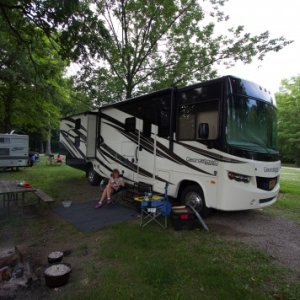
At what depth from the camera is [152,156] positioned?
267 inches

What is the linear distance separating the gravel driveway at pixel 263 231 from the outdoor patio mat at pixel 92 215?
2016 millimetres

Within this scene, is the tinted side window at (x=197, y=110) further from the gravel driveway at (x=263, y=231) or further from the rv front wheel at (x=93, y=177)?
the rv front wheel at (x=93, y=177)

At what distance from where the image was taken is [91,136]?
987 centimetres

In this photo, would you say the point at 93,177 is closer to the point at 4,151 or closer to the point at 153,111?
the point at 153,111

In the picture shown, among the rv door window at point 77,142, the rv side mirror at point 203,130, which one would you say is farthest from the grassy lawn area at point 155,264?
the rv door window at point 77,142

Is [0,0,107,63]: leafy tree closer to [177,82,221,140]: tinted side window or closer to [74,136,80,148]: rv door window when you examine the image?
[177,82,221,140]: tinted side window

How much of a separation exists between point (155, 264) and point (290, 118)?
40729 mm

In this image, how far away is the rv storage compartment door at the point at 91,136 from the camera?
9.79 meters

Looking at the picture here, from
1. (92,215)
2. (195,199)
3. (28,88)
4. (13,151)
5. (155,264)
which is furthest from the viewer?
(28,88)

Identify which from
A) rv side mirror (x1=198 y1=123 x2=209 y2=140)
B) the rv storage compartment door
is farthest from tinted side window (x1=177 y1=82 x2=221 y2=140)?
the rv storage compartment door

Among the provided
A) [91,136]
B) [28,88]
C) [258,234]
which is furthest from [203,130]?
[28,88]

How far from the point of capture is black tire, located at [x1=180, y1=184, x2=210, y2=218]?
568 centimetres

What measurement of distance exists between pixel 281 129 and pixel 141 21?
3426cm

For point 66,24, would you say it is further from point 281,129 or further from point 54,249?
point 281,129
